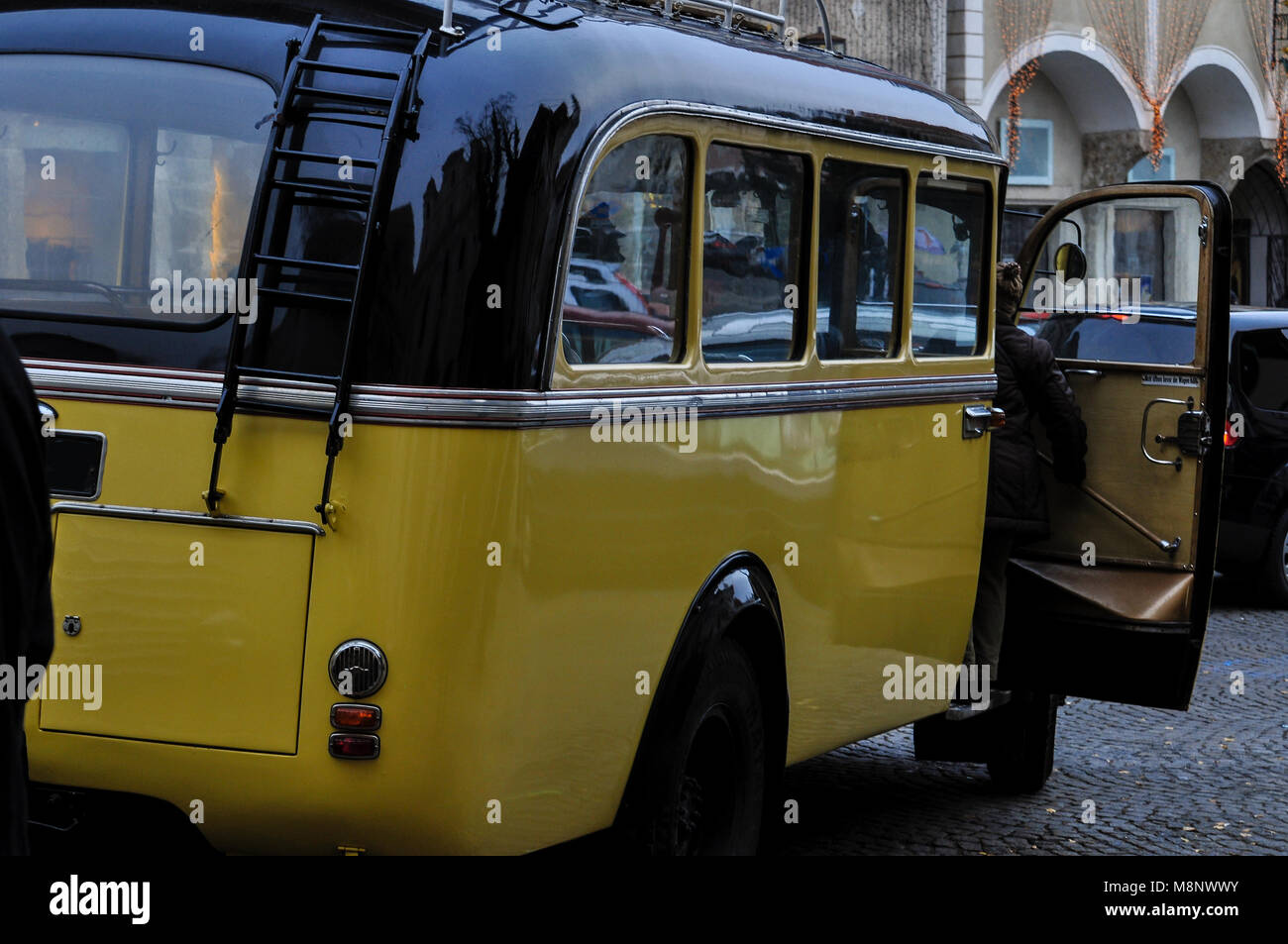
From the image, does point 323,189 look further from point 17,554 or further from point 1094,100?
point 1094,100

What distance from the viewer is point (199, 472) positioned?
15.1 feet

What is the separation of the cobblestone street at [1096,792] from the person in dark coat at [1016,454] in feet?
1.93

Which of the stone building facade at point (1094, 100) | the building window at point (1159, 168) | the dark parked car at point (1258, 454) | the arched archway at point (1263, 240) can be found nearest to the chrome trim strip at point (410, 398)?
the dark parked car at point (1258, 454)

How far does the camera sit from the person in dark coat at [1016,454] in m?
7.63

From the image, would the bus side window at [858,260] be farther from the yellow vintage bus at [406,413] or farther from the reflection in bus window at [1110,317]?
the reflection in bus window at [1110,317]

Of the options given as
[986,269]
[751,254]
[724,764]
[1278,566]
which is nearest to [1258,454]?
[1278,566]

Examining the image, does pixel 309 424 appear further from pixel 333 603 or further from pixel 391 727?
pixel 391 727

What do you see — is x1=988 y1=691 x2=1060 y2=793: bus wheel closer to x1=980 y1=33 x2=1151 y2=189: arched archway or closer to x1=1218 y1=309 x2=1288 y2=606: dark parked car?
x1=1218 y1=309 x2=1288 y2=606: dark parked car

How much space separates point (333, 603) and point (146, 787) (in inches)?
25.5

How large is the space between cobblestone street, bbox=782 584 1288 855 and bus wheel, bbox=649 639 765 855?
1.36 m

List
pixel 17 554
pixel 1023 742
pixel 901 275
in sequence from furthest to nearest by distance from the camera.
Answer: pixel 1023 742
pixel 901 275
pixel 17 554

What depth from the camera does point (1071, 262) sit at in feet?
26.1

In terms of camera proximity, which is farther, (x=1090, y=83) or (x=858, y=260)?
(x=1090, y=83)

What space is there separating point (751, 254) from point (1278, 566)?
8.96 metres
